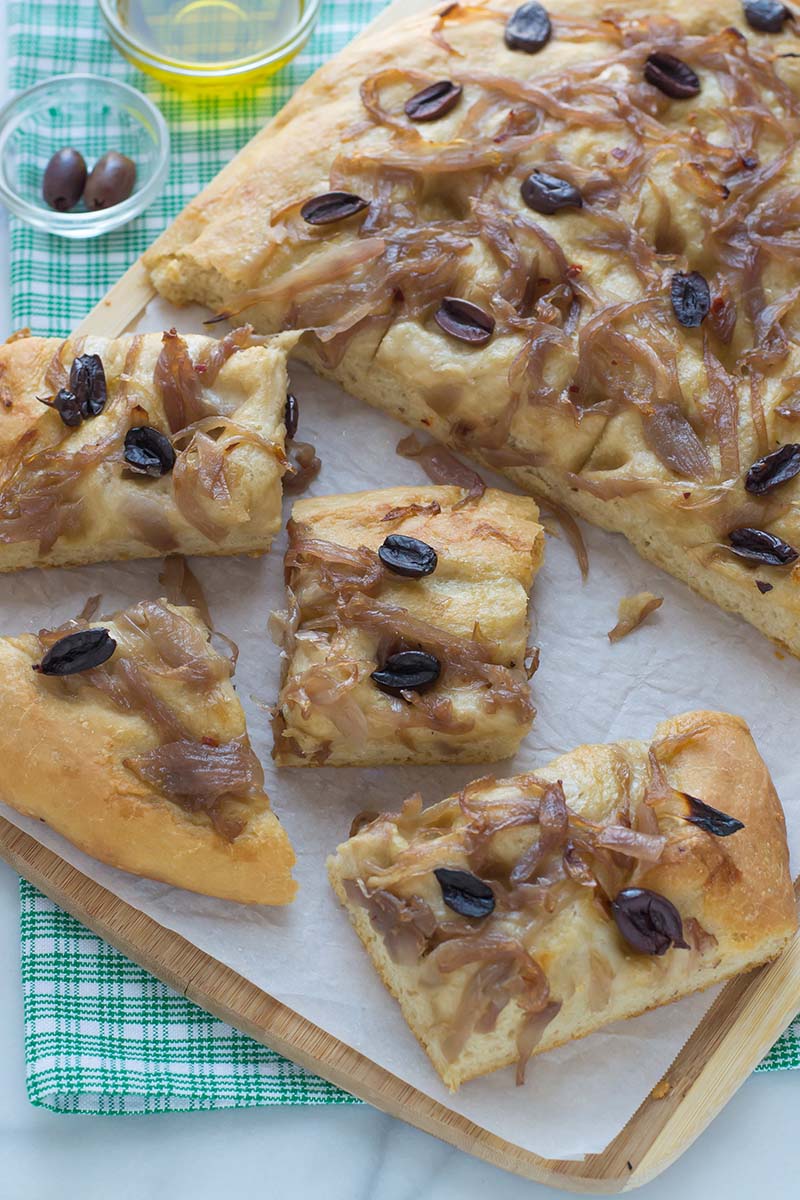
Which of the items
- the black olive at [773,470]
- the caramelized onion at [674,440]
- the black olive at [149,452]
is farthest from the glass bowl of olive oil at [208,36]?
the black olive at [773,470]

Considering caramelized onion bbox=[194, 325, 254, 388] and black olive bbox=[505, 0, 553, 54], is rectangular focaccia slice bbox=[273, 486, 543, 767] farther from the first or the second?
black olive bbox=[505, 0, 553, 54]

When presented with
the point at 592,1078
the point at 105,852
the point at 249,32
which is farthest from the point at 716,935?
the point at 249,32

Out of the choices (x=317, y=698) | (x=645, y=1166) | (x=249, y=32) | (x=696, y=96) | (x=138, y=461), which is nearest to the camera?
(x=645, y=1166)

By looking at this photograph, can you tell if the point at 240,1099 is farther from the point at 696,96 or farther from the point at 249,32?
the point at 249,32

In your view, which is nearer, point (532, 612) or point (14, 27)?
point (532, 612)

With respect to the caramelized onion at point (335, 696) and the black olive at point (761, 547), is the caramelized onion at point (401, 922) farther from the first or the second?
the black olive at point (761, 547)

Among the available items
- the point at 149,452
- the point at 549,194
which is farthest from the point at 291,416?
the point at 549,194

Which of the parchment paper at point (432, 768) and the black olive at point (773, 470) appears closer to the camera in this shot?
the parchment paper at point (432, 768)
